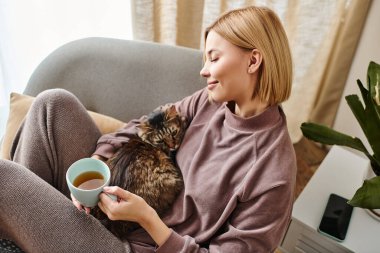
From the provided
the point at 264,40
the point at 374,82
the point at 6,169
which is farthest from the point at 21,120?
the point at 374,82

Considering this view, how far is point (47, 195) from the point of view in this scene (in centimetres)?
79

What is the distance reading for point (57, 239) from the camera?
0.76 metres

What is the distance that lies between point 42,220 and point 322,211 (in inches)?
35.4

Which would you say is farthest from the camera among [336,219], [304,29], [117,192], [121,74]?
[304,29]

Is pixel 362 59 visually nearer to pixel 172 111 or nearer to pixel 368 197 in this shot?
pixel 368 197

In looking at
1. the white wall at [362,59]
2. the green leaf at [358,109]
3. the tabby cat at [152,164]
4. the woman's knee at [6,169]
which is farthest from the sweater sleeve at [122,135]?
the white wall at [362,59]

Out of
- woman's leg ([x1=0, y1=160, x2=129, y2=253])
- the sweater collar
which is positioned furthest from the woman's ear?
woman's leg ([x1=0, y1=160, x2=129, y2=253])

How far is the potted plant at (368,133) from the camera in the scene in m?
0.83

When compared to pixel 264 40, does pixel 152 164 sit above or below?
below

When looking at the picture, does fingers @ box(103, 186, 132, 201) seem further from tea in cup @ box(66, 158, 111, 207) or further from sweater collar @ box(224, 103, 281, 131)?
sweater collar @ box(224, 103, 281, 131)

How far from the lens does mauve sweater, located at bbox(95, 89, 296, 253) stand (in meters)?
0.76

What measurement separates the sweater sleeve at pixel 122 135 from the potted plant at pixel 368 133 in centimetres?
37

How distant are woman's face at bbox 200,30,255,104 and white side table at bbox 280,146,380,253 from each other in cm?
54

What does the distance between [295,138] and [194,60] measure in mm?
1019
